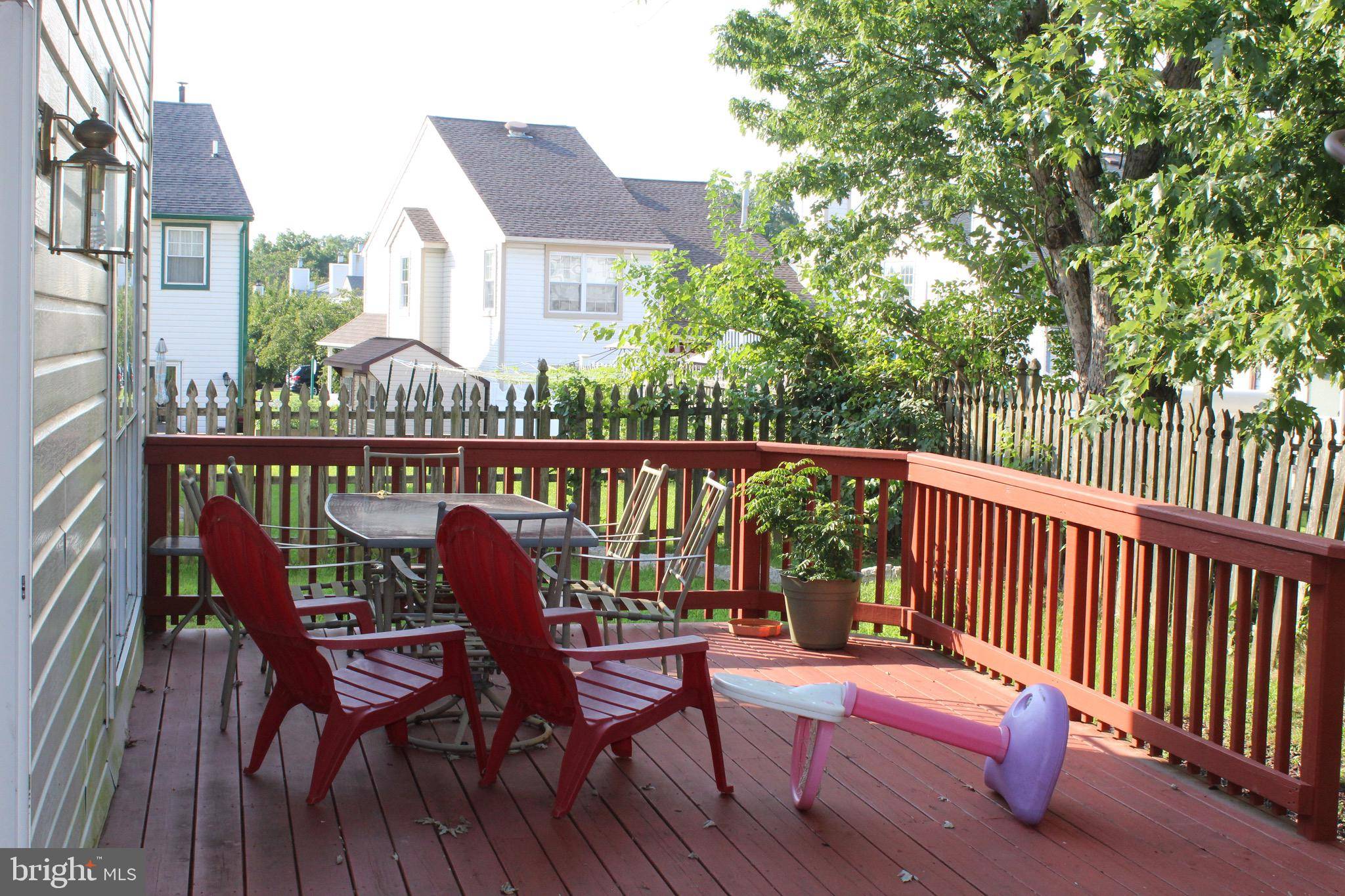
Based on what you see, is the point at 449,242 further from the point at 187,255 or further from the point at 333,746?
the point at 333,746

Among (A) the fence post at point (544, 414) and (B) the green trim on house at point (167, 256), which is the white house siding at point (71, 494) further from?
(B) the green trim on house at point (167, 256)

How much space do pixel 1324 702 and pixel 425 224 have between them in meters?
21.3

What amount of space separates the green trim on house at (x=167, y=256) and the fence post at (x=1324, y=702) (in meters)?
18.8

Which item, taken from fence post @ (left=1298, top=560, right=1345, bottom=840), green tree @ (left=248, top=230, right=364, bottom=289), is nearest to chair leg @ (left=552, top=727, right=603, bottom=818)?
fence post @ (left=1298, top=560, right=1345, bottom=840)

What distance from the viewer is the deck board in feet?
10.9

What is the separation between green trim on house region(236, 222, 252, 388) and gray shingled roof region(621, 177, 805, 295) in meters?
7.11

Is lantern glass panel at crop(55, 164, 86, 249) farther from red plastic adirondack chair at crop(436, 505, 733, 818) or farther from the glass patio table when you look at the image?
the glass patio table

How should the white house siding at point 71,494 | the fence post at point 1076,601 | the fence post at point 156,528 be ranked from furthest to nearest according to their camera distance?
the fence post at point 156,528, the fence post at point 1076,601, the white house siding at point 71,494

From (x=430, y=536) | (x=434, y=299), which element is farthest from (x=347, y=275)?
(x=430, y=536)

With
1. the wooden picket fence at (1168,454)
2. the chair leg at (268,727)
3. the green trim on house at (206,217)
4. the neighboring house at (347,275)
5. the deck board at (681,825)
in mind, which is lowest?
the deck board at (681,825)

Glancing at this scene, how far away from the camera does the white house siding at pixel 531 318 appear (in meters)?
19.7

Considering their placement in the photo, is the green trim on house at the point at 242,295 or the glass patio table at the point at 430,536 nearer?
the glass patio table at the point at 430,536

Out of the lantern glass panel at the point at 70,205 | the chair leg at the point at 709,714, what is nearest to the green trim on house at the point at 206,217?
the chair leg at the point at 709,714

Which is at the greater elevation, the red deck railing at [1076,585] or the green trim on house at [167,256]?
the green trim on house at [167,256]
